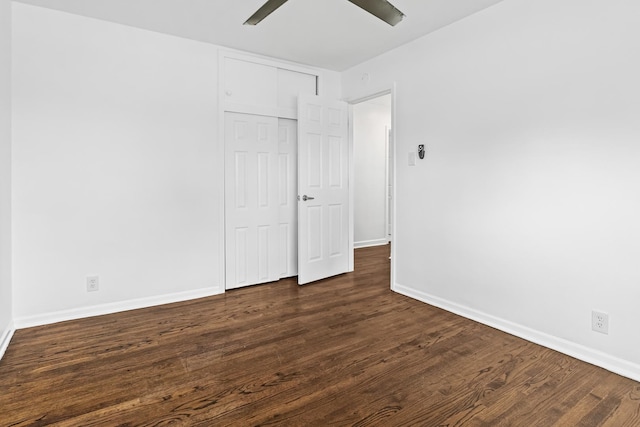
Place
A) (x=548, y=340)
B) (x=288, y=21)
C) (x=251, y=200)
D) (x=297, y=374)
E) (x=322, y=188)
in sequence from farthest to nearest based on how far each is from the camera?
(x=322, y=188) → (x=251, y=200) → (x=288, y=21) → (x=548, y=340) → (x=297, y=374)

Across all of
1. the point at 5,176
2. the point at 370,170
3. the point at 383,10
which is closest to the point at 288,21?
the point at 383,10

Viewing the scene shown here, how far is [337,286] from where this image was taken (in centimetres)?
380

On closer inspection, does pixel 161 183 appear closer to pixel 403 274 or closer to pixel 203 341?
pixel 203 341

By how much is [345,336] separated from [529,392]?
117cm

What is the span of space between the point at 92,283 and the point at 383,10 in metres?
3.33

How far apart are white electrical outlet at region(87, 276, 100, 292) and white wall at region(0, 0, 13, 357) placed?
0.51 metres

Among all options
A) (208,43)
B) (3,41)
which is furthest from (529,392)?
(3,41)

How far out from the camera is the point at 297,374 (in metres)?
2.02

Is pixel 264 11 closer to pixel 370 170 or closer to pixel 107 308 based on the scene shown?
pixel 107 308

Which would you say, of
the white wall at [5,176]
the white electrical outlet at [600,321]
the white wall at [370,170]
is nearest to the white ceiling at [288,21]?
the white wall at [5,176]

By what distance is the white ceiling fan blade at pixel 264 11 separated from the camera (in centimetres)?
252

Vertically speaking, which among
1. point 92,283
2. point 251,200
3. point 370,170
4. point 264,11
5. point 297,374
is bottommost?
point 297,374

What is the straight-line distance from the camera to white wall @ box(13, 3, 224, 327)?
106 inches

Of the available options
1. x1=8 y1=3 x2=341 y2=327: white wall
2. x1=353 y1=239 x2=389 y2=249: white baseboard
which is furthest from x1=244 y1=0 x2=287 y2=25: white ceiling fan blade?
x1=353 y1=239 x2=389 y2=249: white baseboard
